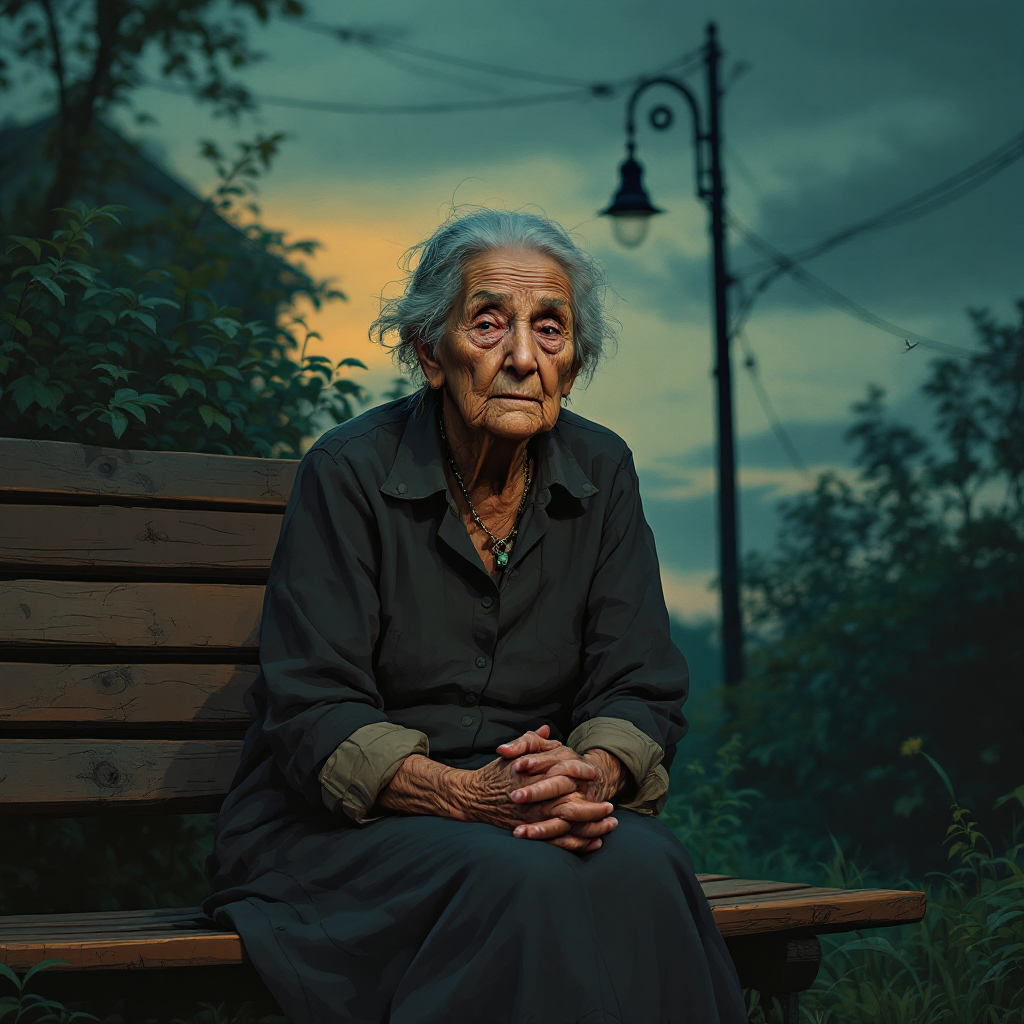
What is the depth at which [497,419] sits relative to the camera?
8.46 feet

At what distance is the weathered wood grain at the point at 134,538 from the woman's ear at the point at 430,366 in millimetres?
812

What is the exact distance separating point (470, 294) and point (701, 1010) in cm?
147

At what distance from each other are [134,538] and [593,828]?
158cm

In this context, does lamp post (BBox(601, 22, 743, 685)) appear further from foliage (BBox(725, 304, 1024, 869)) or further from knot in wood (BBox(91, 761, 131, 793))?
knot in wood (BBox(91, 761, 131, 793))

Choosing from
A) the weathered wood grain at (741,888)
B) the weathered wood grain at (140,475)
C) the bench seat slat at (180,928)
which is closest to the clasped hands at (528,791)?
the bench seat slat at (180,928)

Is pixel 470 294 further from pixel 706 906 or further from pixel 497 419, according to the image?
pixel 706 906

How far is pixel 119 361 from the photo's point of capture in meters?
3.64

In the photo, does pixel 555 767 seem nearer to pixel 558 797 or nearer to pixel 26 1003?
pixel 558 797

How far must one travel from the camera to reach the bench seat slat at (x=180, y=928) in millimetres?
2211

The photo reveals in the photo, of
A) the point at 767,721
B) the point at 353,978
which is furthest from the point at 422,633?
the point at 767,721

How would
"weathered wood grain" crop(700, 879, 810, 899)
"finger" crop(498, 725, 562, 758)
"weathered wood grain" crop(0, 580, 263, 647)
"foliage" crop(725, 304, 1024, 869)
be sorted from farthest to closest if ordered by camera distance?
"foliage" crop(725, 304, 1024, 869)
"weathered wood grain" crop(0, 580, 263, 647)
"weathered wood grain" crop(700, 879, 810, 899)
"finger" crop(498, 725, 562, 758)

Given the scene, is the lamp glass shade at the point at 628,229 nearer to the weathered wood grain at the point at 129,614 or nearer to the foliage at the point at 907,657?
the foliage at the point at 907,657

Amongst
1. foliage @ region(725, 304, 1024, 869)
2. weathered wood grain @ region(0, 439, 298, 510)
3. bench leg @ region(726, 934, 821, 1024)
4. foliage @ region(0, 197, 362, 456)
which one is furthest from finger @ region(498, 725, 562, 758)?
foliage @ region(725, 304, 1024, 869)

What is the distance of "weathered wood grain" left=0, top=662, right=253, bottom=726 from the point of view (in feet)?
9.75
